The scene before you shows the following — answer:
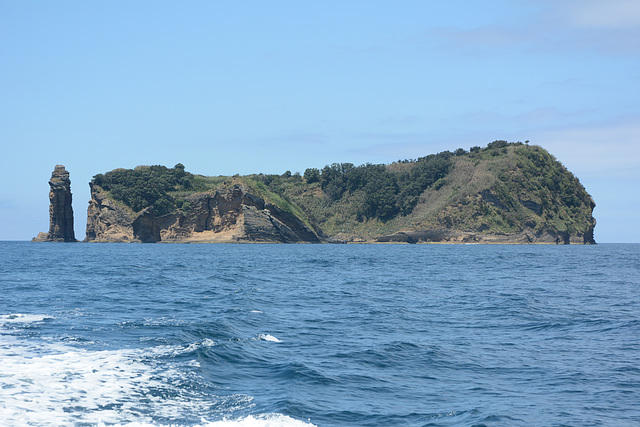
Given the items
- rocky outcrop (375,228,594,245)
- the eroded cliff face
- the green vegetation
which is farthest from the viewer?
rocky outcrop (375,228,594,245)

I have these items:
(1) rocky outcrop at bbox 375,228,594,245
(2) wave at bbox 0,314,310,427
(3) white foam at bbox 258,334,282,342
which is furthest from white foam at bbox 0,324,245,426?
(1) rocky outcrop at bbox 375,228,594,245

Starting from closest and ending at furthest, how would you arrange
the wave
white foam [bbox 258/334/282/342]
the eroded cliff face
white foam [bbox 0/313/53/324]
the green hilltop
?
1. the wave
2. white foam [bbox 258/334/282/342]
3. white foam [bbox 0/313/53/324]
4. the eroded cliff face
5. the green hilltop

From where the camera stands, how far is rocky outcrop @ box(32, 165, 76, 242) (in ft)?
499

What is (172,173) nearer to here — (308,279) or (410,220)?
(410,220)

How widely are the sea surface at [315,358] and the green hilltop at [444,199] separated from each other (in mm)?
114179

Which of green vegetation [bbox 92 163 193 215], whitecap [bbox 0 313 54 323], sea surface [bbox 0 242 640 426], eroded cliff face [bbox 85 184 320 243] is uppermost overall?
green vegetation [bbox 92 163 193 215]

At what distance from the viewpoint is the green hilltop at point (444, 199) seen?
497ft

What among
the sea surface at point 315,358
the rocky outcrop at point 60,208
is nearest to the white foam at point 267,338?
the sea surface at point 315,358

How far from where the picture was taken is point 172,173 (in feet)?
540

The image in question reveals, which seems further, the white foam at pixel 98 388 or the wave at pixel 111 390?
the white foam at pixel 98 388

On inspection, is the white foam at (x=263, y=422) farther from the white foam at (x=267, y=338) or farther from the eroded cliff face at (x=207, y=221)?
the eroded cliff face at (x=207, y=221)

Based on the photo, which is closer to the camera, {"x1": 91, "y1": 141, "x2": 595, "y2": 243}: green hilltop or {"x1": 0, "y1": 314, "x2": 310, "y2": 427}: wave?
{"x1": 0, "y1": 314, "x2": 310, "y2": 427}: wave

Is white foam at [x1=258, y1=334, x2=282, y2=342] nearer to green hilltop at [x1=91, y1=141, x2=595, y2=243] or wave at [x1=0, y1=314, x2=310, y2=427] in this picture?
wave at [x1=0, y1=314, x2=310, y2=427]

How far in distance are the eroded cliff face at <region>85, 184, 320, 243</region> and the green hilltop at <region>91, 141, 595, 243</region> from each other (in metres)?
2.39
